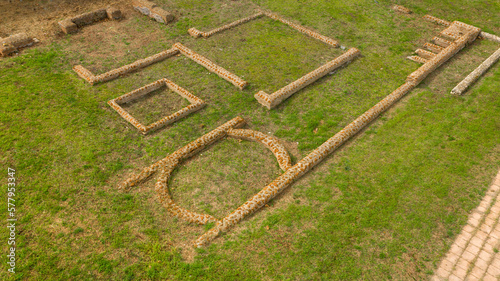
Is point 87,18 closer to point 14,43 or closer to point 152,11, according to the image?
point 152,11

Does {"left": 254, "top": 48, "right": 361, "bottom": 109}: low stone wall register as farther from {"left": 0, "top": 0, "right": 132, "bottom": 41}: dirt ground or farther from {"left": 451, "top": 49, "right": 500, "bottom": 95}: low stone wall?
{"left": 0, "top": 0, "right": 132, "bottom": 41}: dirt ground

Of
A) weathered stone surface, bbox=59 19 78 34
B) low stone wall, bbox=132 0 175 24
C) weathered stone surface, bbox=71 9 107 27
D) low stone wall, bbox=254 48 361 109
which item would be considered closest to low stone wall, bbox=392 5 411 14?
low stone wall, bbox=254 48 361 109

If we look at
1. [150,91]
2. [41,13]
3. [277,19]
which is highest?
[277,19]

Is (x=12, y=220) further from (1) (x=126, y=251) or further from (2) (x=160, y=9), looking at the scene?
(2) (x=160, y=9)

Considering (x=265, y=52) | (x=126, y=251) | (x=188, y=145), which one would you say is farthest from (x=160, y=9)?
(x=126, y=251)

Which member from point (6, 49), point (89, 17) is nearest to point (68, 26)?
point (89, 17)

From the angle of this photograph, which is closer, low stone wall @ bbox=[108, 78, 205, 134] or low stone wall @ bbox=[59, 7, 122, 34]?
low stone wall @ bbox=[108, 78, 205, 134]
